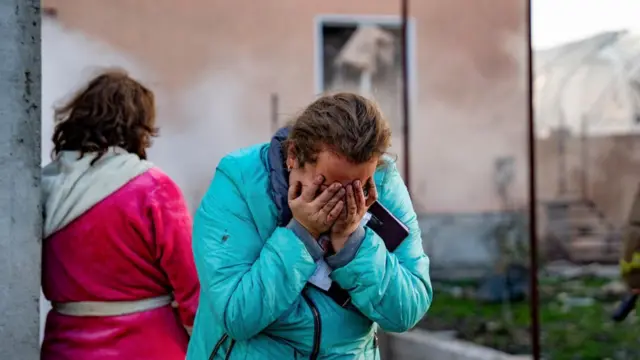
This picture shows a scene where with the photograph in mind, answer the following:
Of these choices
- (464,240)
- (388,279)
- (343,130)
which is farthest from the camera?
(464,240)

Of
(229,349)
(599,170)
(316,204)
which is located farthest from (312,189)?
(599,170)

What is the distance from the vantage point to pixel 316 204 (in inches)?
68.4

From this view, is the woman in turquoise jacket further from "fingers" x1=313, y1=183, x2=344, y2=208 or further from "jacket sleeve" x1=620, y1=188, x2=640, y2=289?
"jacket sleeve" x1=620, y1=188, x2=640, y2=289

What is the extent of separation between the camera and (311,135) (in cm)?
175

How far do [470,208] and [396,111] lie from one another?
4.62 feet

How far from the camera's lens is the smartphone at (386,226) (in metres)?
1.90

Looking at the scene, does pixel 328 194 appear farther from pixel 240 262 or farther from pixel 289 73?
pixel 289 73

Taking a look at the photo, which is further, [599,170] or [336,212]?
[599,170]

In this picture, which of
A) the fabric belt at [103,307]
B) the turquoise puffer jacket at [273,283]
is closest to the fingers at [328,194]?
the turquoise puffer jacket at [273,283]

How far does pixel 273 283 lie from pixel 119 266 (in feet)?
3.05

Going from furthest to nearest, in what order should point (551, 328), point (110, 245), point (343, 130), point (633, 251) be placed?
1. point (551, 328)
2. point (633, 251)
3. point (110, 245)
4. point (343, 130)

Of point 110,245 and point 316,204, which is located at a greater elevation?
point 316,204

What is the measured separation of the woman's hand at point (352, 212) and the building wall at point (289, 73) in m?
5.05

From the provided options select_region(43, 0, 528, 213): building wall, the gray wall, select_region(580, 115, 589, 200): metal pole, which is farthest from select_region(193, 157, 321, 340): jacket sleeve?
select_region(580, 115, 589, 200): metal pole
